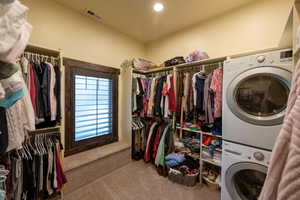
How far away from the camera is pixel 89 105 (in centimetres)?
224

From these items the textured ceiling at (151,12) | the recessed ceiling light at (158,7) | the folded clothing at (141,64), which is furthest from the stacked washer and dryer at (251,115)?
the folded clothing at (141,64)

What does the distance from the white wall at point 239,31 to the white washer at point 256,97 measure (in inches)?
33.7

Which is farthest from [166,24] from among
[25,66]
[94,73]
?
[25,66]

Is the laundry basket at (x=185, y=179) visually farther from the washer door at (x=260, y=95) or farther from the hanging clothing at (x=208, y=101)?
the washer door at (x=260, y=95)

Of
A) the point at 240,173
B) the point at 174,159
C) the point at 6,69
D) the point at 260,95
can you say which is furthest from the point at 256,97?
the point at 6,69

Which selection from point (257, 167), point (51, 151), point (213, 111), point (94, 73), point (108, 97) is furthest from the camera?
point (108, 97)

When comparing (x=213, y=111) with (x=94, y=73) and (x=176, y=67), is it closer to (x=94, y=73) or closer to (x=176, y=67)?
(x=176, y=67)

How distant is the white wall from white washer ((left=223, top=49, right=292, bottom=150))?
856 millimetres

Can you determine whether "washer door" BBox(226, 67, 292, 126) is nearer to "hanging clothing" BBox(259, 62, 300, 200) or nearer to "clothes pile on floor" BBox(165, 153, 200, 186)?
"hanging clothing" BBox(259, 62, 300, 200)

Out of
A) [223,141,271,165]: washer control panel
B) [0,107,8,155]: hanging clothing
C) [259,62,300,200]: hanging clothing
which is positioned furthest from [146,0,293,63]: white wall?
[0,107,8,155]: hanging clothing

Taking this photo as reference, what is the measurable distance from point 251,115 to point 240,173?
0.61 meters

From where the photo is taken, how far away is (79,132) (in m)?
2.13

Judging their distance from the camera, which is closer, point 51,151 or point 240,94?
point 240,94

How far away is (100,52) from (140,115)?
141cm
